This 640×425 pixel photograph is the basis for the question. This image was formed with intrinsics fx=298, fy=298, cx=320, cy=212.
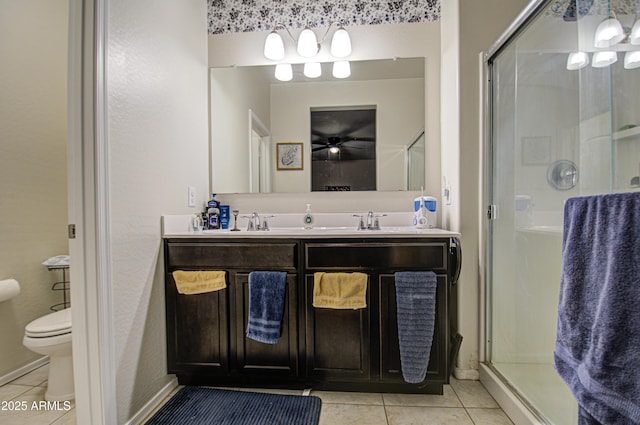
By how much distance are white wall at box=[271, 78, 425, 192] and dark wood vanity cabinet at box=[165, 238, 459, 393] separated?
0.72m

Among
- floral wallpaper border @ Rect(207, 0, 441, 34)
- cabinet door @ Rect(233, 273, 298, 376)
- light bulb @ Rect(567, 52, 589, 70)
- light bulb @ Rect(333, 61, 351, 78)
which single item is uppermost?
floral wallpaper border @ Rect(207, 0, 441, 34)

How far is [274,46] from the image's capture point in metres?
2.13

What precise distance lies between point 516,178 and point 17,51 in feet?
10.3

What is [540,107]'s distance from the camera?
1.48 metres

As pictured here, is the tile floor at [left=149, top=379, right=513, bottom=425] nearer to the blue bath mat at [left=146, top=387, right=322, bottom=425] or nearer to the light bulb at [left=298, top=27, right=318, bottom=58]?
the blue bath mat at [left=146, top=387, right=322, bottom=425]

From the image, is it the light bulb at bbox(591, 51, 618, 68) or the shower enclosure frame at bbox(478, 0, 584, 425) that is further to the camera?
the shower enclosure frame at bbox(478, 0, 584, 425)

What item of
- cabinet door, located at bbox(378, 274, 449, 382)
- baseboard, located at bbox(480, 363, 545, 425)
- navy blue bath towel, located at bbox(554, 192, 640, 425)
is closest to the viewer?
navy blue bath towel, located at bbox(554, 192, 640, 425)

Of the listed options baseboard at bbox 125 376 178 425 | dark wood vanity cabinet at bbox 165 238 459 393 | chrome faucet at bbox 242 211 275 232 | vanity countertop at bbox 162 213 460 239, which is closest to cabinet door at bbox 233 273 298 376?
dark wood vanity cabinet at bbox 165 238 459 393

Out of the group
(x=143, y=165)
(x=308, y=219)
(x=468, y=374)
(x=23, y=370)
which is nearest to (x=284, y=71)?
(x=308, y=219)

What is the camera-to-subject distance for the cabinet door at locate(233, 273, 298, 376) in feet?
5.20

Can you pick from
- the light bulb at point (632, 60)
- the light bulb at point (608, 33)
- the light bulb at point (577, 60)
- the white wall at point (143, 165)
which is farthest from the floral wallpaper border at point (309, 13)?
the light bulb at point (632, 60)

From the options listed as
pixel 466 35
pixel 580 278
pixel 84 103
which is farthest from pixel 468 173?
pixel 84 103

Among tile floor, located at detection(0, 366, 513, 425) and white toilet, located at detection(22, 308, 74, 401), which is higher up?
white toilet, located at detection(22, 308, 74, 401)

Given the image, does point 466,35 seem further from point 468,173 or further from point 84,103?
point 84,103
